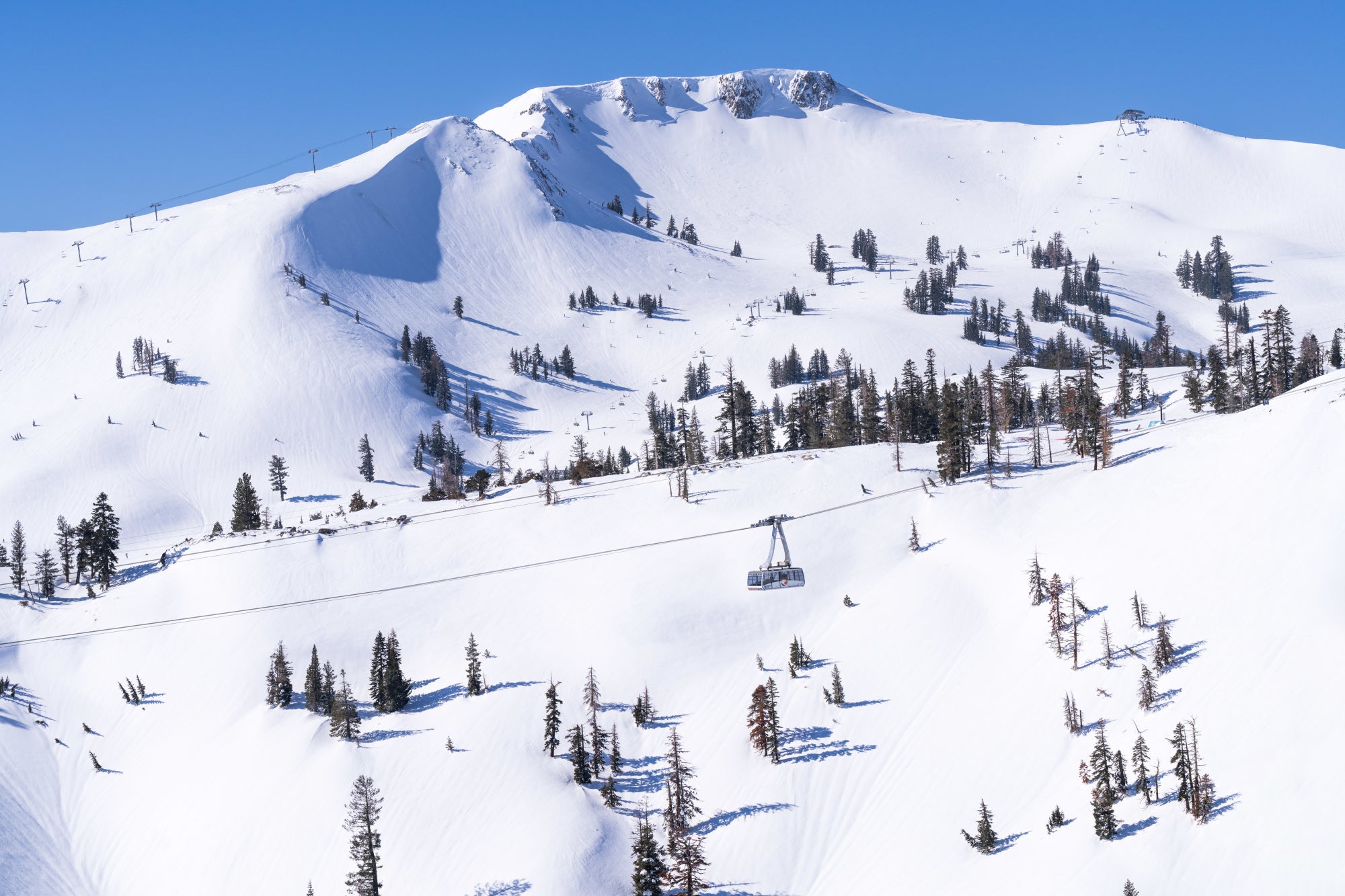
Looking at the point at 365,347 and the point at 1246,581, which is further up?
the point at 365,347

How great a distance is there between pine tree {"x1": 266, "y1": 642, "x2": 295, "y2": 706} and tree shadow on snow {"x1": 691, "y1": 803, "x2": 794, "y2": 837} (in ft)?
112

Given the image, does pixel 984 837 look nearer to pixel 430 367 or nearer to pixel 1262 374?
pixel 1262 374

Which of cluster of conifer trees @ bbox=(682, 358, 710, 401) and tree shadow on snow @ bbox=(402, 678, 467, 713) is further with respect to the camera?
cluster of conifer trees @ bbox=(682, 358, 710, 401)

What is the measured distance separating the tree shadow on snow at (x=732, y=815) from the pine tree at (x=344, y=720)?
2595 centimetres

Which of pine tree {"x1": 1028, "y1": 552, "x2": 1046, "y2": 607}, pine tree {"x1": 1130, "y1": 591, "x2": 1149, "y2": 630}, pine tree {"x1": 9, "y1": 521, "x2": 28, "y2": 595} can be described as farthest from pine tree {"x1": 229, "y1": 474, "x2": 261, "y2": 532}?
pine tree {"x1": 1130, "y1": 591, "x2": 1149, "y2": 630}

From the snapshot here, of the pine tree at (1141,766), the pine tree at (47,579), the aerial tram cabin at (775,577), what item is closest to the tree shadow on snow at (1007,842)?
the pine tree at (1141,766)

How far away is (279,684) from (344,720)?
27.8 feet

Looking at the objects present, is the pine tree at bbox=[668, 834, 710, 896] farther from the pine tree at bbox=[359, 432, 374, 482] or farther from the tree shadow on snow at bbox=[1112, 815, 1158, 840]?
the pine tree at bbox=[359, 432, 374, 482]

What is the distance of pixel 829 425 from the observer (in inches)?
4931

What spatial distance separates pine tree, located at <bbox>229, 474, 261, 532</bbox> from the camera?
11415 cm

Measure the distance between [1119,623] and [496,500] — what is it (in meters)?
58.8

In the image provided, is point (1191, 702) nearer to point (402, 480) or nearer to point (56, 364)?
point (402, 480)

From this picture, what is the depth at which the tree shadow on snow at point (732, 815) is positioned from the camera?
64.9 meters

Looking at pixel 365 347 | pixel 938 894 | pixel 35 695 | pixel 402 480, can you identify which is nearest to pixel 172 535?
pixel 402 480
